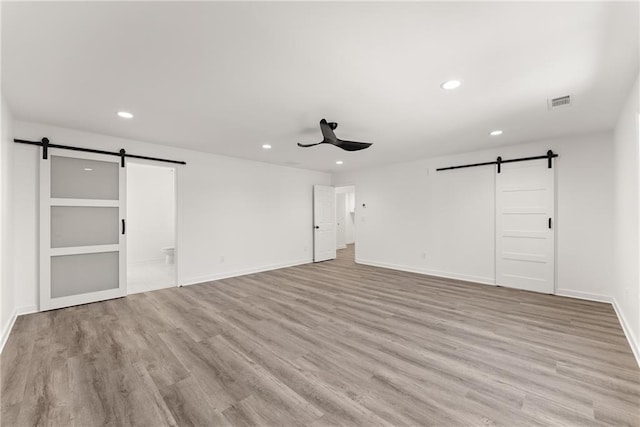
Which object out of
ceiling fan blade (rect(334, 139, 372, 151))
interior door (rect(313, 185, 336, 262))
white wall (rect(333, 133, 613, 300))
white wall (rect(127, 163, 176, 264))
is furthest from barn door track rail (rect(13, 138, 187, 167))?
white wall (rect(333, 133, 613, 300))

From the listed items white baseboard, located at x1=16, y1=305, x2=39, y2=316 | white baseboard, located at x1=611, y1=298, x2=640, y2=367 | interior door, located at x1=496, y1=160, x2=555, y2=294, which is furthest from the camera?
interior door, located at x1=496, y1=160, x2=555, y2=294

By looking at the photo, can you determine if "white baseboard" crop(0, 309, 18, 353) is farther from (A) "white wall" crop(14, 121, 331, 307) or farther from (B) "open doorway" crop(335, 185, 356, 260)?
(B) "open doorway" crop(335, 185, 356, 260)

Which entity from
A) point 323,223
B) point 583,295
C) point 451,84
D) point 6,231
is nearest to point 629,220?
point 583,295

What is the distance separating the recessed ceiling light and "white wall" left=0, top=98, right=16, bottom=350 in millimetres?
4303

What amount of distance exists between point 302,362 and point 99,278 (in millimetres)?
3791

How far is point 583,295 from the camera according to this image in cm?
408

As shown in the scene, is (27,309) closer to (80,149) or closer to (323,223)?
(80,149)

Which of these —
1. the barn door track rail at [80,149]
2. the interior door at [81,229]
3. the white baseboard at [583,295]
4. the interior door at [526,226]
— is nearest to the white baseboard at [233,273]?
the interior door at [81,229]

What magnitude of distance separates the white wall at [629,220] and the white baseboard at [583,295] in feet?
1.24

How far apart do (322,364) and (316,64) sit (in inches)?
99.9

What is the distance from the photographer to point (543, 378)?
2076mm

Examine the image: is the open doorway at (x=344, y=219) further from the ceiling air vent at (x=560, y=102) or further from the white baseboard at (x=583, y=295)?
the ceiling air vent at (x=560, y=102)

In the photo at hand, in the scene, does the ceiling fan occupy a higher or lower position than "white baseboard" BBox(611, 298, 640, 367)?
higher

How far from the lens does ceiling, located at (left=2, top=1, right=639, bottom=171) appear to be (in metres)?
1.63
